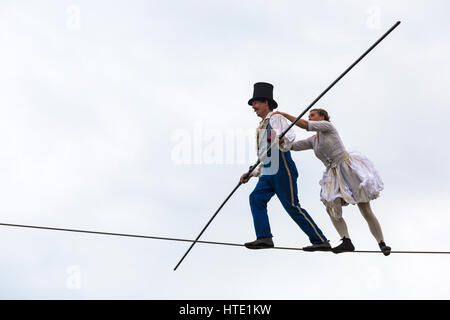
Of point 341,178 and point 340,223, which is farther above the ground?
point 341,178

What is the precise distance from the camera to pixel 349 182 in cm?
870

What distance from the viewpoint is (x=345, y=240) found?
28.6 ft

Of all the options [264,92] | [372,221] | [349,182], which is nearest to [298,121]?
[264,92]

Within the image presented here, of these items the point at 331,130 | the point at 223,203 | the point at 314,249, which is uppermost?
the point at 331,130

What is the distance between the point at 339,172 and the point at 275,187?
708mm

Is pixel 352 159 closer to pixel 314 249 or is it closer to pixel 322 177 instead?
pixel 322 177

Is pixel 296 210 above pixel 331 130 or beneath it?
beneath

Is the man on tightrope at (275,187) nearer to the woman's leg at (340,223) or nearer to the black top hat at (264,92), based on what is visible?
the black top hat at (264,92)

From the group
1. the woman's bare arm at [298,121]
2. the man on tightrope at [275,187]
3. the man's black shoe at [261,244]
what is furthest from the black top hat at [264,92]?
the man's black shoe at [261,244]

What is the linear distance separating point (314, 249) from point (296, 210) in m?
0.45

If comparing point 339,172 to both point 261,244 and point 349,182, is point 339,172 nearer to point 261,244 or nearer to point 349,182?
point 349,182

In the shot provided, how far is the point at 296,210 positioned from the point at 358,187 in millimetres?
701

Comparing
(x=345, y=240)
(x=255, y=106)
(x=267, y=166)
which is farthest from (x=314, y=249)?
(x=255, y=106)

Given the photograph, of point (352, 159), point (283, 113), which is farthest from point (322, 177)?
point (283, 113)
